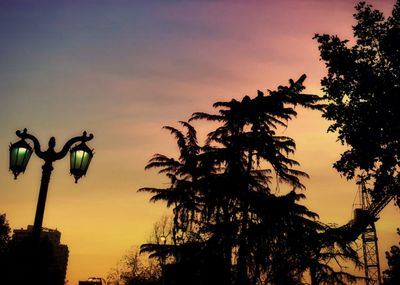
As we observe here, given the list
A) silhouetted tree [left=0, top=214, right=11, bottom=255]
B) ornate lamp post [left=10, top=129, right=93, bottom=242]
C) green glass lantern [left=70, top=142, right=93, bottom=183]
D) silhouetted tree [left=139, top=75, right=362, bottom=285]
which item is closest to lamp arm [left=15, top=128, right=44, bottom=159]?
ornate lamp post [left=10, top=129, right=93, bottom=242]

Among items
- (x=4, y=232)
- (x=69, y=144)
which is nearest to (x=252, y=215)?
(x=69, y=144)

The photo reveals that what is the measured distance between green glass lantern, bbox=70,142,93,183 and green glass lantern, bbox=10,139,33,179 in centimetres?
70

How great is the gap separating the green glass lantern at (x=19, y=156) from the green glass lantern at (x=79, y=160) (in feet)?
2.29

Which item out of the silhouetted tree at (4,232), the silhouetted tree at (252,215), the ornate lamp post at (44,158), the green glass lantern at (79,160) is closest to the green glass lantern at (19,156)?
the ornate lamp post at (44,158)

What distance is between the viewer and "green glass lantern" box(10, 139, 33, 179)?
19.5ft

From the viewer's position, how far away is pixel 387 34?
17922 millimetres

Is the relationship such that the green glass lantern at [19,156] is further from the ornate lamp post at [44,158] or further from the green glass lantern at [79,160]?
the green glass lantern at [79,160]

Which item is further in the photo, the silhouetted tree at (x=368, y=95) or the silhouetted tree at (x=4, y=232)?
the silhouetted tree at (x=4, y=232)

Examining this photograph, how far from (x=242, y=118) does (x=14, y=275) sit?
35865mm

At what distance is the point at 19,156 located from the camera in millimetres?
5973

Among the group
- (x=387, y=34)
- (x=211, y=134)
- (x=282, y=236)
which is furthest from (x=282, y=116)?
(x=387, y=34)

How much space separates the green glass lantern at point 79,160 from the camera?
19.6ft

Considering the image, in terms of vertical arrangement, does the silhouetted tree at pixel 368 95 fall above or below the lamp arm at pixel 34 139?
above

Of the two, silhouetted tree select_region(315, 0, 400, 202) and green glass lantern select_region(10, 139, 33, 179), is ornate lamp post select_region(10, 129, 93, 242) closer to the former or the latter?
green glass lantern select_region(10, 139, 33, 179)
